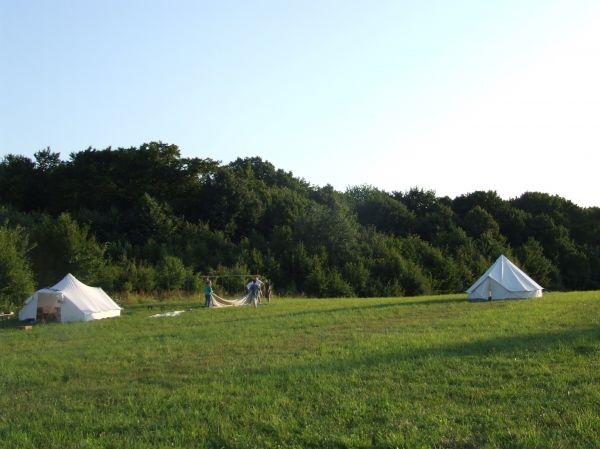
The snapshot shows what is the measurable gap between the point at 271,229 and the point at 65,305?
97.3 ft

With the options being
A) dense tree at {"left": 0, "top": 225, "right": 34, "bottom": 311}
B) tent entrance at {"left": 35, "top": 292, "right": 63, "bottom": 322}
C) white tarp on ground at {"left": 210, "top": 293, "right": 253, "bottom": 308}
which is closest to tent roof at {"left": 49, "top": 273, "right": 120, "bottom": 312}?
tent entrance at {"left": 35, "top": 292, "right": 63, "bottom": 322}

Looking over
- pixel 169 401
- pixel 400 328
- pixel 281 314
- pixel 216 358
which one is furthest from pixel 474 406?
pixel 281 314

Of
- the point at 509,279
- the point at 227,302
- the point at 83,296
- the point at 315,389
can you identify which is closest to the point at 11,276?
the point at 83,296

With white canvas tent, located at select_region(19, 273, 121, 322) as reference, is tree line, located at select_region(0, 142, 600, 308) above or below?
above

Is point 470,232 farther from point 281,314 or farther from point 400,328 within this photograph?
point 400,328

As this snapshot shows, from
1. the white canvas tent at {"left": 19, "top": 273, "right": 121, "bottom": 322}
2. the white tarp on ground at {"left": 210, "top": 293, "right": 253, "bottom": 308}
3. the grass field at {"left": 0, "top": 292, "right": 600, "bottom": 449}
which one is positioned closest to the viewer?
the grass field at {"left": 0, "top": 292, "right": 600, "bottom": 449}

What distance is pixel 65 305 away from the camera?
2059 centimetres

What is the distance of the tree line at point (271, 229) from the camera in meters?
40.8

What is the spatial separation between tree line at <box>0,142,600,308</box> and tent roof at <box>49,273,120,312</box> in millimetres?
10059

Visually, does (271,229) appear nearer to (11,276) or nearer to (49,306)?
(11,276)

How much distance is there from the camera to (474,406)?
6.35 m

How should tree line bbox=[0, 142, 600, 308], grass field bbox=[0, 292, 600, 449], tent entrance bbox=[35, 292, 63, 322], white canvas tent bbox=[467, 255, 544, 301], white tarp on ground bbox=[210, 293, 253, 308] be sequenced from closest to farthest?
1. grass field bbox=[0, 292, 600, 449]
2. tent entrance bbox=[35, 292, 63, 322]
3. white canvas tent bbox=[467, 255, 544, 301]
4. white tarp on ground bbox=[210, 293, 253, 308]
5. tree line bbox=[0, 142, 600, 308]

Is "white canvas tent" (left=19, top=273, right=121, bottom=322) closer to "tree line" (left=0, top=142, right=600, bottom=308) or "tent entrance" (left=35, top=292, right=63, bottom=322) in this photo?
"tent entrance" (left=35, top=292, right=63, bottom=322)

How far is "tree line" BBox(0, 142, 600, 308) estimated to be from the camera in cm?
4075
